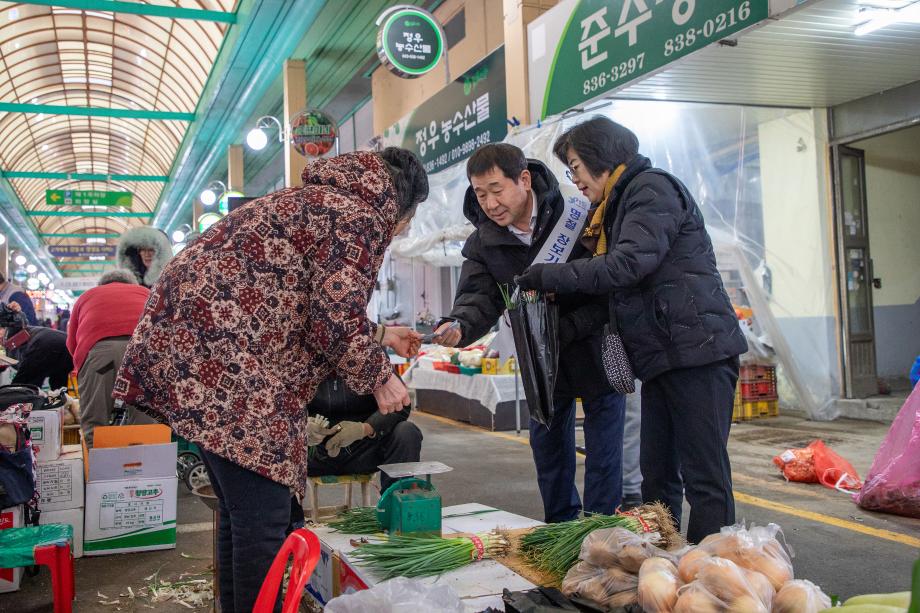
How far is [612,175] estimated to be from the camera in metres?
2.63

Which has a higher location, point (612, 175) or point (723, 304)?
point (612, 175)

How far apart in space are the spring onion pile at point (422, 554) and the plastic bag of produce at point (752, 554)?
29.2 inches

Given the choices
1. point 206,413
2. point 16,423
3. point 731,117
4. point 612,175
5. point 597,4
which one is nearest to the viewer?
point 206,413

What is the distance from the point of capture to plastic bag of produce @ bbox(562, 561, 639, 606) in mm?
1787

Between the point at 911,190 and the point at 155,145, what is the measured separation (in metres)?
21.5

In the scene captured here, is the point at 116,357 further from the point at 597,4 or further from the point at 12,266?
the point at 12,266

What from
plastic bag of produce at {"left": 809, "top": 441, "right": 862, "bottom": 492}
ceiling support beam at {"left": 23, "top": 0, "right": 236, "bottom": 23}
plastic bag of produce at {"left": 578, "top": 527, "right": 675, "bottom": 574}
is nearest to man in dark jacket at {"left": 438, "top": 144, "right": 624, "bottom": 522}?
plastic bag of produce at {"left": 578, "top": 527, "right": 675, "bottom": 574}

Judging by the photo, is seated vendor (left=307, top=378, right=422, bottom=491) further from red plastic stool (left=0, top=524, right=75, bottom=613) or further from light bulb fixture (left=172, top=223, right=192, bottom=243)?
light bulb fixture (left=172, top=223, right=192, bottom=243)

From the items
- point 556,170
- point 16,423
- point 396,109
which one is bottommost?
point 16,423

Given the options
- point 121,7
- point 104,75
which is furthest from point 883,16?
point 104,75

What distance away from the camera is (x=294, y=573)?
4.18 feet

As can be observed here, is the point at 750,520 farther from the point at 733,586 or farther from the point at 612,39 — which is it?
the point at 612,39

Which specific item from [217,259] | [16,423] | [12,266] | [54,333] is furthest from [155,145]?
[217,259]

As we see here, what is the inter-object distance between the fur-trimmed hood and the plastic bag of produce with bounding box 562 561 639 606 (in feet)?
13.2
